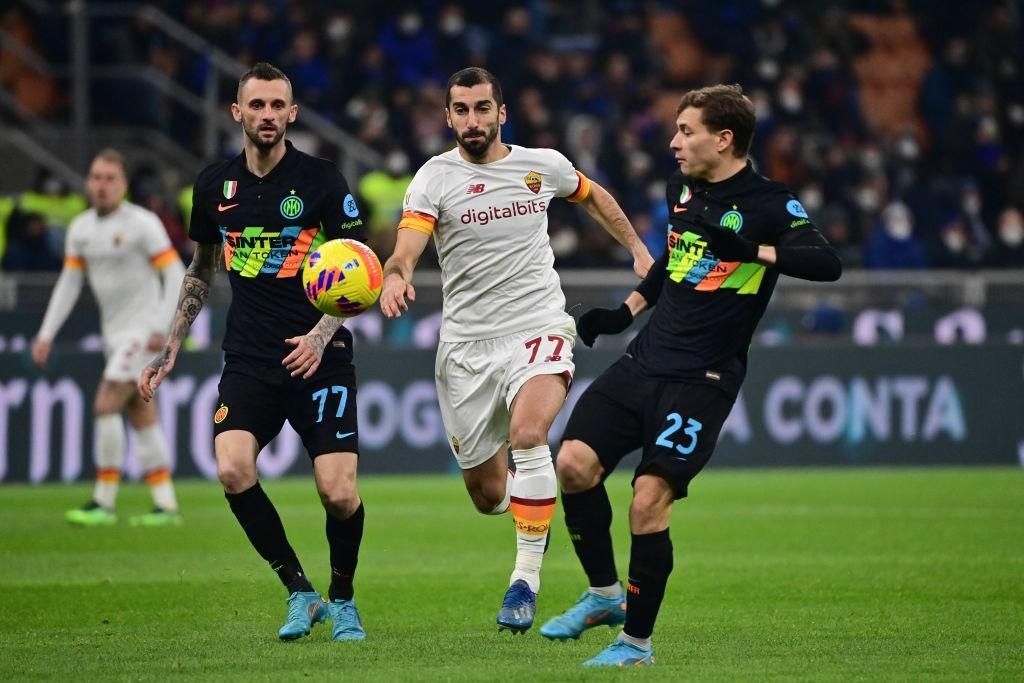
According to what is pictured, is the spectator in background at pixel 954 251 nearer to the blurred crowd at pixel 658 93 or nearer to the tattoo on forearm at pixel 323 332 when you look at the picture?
the blurred crowd at pixel 658 93

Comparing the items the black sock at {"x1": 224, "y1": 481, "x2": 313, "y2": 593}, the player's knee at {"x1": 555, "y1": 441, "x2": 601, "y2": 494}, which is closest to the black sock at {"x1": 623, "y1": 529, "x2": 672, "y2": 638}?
the player's knee at {"x1": 555, "y1": 441, "x2": 601, "y2": 494}

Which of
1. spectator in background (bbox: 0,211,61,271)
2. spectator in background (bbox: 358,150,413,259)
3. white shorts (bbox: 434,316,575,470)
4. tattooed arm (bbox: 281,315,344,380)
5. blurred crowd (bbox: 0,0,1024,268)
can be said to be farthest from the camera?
blurred crowd (bbox: 0,0,1024,268)

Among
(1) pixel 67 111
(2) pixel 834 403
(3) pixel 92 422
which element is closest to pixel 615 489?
(2) pixel 834 403

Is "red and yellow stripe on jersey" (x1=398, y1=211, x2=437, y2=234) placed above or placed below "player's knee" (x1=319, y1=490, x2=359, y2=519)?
above

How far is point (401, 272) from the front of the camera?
736 centimetres

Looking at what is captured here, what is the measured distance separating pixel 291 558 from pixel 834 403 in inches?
445

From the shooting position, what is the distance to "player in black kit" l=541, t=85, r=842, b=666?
6668mm

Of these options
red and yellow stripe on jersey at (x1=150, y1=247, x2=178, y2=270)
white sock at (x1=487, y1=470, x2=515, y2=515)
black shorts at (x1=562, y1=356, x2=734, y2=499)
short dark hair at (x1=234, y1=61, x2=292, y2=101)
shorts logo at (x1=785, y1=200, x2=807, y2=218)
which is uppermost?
short dark hair at (x1=234, y1=61, x2=292, y2=101)

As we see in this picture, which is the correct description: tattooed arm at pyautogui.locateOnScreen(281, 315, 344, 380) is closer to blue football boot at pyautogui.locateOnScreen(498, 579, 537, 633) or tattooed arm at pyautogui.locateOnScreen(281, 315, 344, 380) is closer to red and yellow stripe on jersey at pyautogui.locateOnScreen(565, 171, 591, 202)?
blue football boot at pyautogui.locateOnScreen(498, 579, 537, 633)

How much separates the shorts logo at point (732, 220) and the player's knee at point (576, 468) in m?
1.09

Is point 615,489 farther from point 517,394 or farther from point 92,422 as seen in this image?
point 517,394

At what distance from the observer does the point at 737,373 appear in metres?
7.01

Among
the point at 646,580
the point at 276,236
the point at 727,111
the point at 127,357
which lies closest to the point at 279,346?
the point at 276,236

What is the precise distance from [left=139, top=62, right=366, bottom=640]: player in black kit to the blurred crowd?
11314mm
